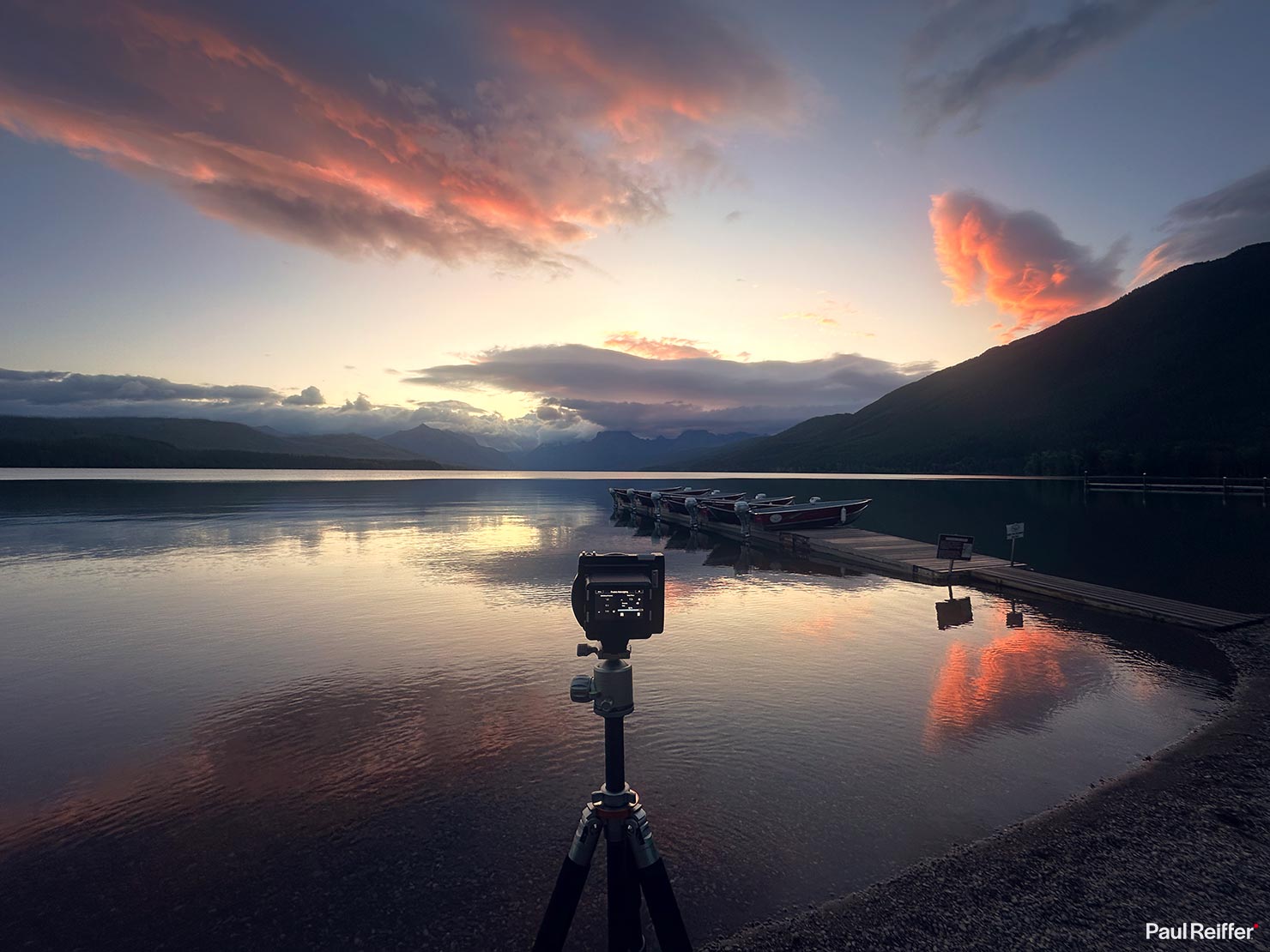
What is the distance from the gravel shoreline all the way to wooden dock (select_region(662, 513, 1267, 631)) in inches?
471

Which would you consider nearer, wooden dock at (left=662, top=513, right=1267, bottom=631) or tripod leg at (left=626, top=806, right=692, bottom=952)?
tripod leg at (left=626, top=806, right=692, bottom=952)

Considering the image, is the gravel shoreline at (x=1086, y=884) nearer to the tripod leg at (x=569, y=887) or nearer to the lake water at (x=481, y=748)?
the lake water at (x=481, y=748)

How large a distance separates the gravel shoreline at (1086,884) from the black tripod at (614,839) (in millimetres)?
1851

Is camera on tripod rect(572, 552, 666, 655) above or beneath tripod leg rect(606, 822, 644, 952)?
above

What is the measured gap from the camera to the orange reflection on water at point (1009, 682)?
11141 millimetres

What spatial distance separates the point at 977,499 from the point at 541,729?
9794cm

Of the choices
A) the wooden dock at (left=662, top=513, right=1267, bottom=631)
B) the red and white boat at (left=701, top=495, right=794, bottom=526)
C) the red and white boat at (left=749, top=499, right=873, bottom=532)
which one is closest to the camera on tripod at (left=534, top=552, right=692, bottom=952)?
the wooden dock at (left=662, top=513, right=1267, bottom=631)

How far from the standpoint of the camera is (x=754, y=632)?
18219 millimetres

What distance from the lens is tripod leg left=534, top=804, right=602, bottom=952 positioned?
4.49 m

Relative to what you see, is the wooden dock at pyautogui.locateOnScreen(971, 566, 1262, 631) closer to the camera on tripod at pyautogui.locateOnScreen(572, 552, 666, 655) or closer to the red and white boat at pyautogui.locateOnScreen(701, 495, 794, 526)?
the camera on tripod at pyautogui.locateOnScreen(572, 552, 666, 655)

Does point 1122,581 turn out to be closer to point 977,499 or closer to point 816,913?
point 816,913

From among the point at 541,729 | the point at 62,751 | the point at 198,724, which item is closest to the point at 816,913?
the point at 541,729

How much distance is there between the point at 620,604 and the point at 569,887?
6.87ft

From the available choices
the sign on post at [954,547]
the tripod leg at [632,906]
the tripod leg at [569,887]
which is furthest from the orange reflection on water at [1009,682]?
the tripod leg at [569,887]
